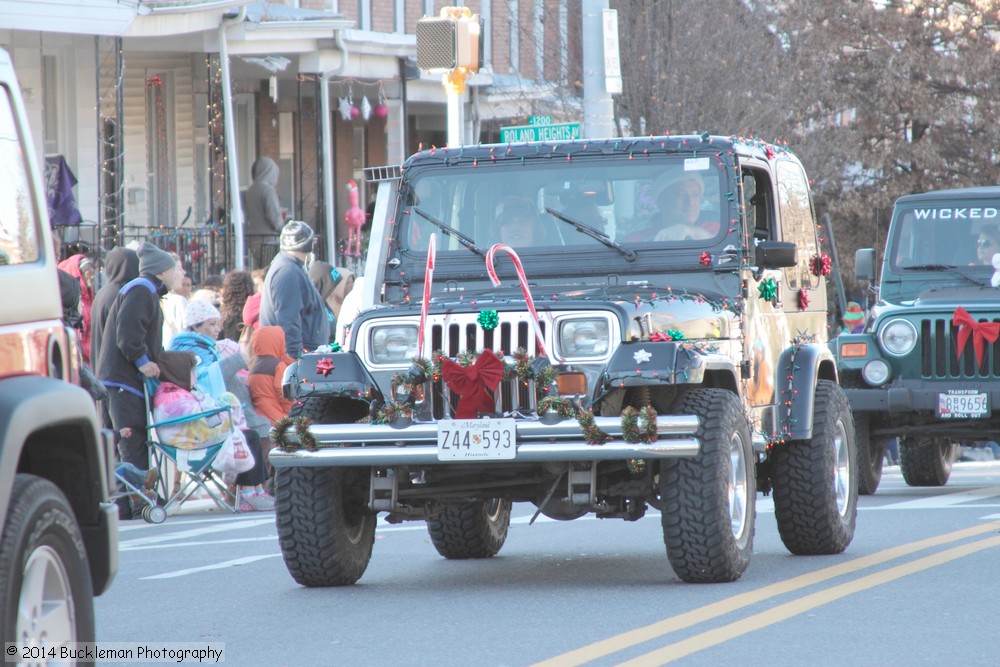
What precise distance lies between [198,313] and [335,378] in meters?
5.39

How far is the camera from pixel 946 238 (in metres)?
15.2

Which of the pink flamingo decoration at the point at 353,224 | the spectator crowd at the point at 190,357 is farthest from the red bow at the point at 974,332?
the pink flamingo decoration at the point at 353,224

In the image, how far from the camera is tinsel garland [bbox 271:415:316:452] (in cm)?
853

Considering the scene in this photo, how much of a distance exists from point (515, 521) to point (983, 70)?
2289 centimetres

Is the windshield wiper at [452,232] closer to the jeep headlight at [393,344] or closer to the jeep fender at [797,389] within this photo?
the jeep headlight at [393,344]

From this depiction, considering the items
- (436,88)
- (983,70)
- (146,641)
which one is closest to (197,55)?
(436,88)

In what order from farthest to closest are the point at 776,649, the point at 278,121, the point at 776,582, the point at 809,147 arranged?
the point at 809,147 → the point at 278,121 → the point at 776,582 → the point at 776,649

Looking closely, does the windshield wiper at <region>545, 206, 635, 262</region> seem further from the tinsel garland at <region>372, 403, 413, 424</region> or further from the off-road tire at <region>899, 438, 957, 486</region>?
the off-road tire at <region>899, 438, 957, 486</region>

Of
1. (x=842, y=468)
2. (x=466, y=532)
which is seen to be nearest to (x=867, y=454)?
(x=842, y=468)

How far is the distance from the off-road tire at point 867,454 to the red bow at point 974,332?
946 millimetres

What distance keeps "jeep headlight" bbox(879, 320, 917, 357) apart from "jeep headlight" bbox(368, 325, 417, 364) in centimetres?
638

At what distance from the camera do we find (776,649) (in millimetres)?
7090

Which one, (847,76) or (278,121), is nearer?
(278,121)

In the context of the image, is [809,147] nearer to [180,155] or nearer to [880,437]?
[180,155]
